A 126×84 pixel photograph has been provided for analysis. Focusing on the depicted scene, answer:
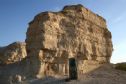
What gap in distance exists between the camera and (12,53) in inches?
1414

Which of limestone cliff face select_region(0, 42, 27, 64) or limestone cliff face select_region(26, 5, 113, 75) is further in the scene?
limestone cliff face select_region(0, 42, 27, 64)

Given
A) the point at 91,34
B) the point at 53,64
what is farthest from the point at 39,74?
the point at 91,34

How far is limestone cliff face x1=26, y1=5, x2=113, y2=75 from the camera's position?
2991cm

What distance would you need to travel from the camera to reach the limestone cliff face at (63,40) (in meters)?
29.9

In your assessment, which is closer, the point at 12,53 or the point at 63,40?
the point at 63,40

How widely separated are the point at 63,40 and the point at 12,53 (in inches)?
289

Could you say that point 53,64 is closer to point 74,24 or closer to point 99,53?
point 74,24

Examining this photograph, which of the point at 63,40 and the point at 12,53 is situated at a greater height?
the point at 63,40

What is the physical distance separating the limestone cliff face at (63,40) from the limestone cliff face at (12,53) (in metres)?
5.16

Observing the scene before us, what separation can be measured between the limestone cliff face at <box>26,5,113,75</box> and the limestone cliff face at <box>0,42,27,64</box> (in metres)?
5.16

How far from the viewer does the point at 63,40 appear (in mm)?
32656

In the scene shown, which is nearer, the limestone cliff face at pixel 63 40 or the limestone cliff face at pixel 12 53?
the limestone cliff face at pixel 63 40

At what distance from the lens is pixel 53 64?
102 ft

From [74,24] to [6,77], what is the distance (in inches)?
399
